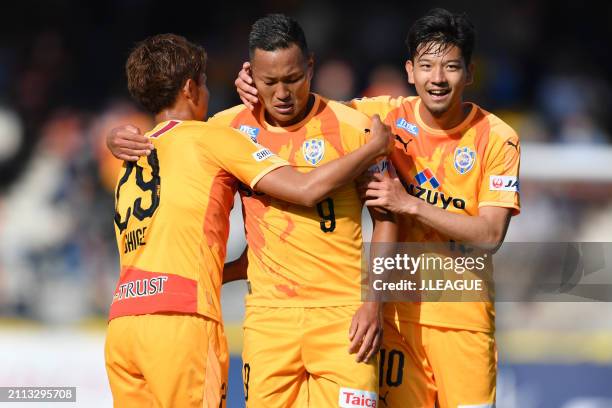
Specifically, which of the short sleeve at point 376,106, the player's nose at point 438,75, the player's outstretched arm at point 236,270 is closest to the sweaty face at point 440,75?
the player's nose at point 438,75

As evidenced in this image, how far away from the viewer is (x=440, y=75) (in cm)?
459

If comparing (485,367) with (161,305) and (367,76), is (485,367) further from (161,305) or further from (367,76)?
(367,76)

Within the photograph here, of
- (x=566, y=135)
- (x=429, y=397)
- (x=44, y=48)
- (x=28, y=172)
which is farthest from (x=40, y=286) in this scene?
(x=566, y=135)

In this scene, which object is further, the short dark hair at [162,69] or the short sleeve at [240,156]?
the short dark hair at [162,69]

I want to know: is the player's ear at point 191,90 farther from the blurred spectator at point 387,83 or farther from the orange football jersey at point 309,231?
the blurred spectator at point 387,83

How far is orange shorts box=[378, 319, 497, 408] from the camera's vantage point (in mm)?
4633

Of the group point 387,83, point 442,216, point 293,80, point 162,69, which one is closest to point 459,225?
point 442,216

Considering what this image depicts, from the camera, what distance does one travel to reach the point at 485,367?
466 centimetres

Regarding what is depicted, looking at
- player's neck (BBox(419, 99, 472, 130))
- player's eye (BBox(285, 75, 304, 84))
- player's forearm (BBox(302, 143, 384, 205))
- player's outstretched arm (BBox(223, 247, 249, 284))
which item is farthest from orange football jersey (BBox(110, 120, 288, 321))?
player's neck (BBox(419, 99, 472, 130))

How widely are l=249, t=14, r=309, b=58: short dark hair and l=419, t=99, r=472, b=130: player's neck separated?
0.69 metres

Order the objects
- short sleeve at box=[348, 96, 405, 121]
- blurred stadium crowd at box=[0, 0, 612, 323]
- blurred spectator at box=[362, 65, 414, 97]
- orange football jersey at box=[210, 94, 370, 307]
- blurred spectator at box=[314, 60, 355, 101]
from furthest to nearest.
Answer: blurred spectator at box=[362, 65, 414, 97], blurred spectator at box=[314, 60, 355, 101], blurred stadium crowd at box=[0, 0, 612, 323], short sleeve at box=[348, 96, 405, 121], orange football jersey at box=[210, 94, 370, 307]

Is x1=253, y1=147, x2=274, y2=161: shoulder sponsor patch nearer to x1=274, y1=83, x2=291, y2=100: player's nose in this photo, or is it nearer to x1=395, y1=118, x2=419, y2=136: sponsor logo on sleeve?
x1=274, y1=83, x2=291, y2=100: player's nose

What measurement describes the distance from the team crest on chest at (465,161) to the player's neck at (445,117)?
6.2 inches

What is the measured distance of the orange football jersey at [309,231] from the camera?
4.40 m
